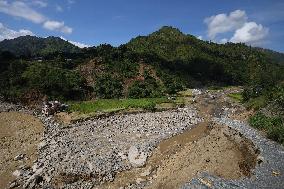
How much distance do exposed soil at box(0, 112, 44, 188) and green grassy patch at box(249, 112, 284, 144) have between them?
2556 cm

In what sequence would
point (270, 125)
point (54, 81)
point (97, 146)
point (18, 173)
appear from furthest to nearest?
point (54, 81), point (270, 125), point (97, 146), point (18, 173)

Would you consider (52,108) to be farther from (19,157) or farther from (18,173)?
(18,173)

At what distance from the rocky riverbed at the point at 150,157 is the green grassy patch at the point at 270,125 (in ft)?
4.43

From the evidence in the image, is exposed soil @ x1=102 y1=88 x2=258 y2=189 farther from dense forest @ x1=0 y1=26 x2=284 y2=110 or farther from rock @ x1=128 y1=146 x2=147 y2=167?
dense forest @ x1=0 y1=26 x2=284 y2=110

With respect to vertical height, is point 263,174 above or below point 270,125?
below

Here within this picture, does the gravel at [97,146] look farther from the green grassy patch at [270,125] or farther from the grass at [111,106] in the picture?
the green grassy patch at [270,125]

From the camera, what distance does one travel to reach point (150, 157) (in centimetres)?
3522

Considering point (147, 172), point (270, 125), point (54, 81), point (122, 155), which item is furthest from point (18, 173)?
point (54, 81)

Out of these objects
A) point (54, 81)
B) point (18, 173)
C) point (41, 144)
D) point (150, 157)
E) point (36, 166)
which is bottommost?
point (18, 173)

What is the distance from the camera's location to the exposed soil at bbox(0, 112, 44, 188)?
35.9 metres

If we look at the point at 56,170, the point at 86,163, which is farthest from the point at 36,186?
the point at 86,163

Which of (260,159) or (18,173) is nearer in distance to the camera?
(260,159)

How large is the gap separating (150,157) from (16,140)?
18009mm

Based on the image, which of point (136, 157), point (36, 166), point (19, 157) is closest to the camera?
point (36, 166)
